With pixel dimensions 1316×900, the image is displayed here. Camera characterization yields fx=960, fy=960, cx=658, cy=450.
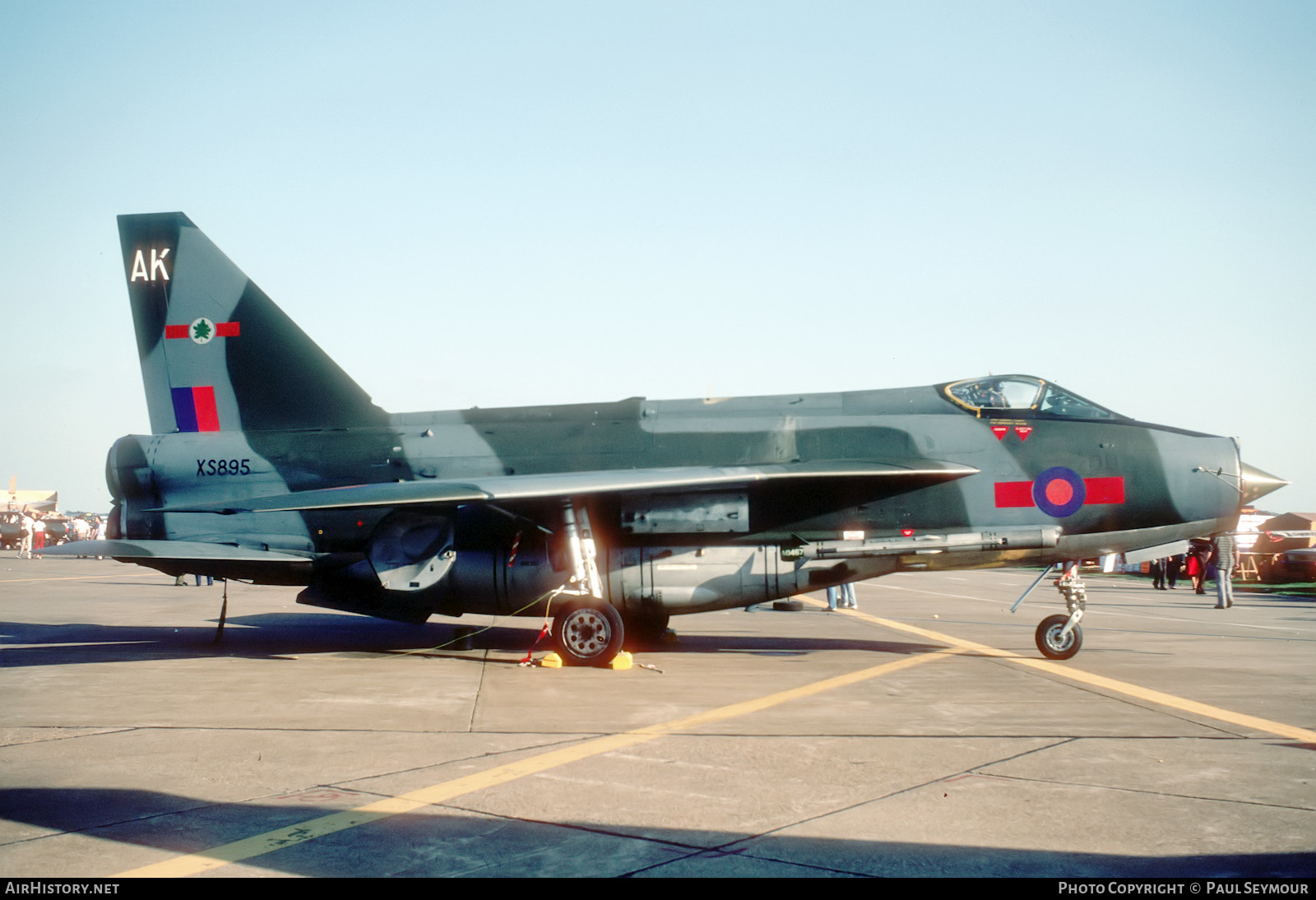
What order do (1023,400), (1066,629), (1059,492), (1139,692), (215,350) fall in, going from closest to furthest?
(1139,692), (1066,629), (1059,492), (1023,400), (215,350)

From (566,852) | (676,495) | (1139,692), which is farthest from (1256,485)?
(566,852)

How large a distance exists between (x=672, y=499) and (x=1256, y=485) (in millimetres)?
6822

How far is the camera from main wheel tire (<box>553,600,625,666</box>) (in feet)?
34.8

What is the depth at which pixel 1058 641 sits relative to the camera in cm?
1117

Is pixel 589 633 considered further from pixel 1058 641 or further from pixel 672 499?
pixel 1058 641

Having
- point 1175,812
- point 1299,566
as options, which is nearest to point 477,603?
point 1175,812

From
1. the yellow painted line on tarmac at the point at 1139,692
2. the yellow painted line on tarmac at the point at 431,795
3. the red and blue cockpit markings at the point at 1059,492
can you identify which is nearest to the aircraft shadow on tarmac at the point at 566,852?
the yellow painted line on tarmac at the point at 431,795

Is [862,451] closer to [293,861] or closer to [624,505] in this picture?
[624,505]

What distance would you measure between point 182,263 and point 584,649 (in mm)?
7953

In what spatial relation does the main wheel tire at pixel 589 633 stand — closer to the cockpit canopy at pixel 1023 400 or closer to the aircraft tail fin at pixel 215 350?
the aircraft tail fin at pixel 215 350

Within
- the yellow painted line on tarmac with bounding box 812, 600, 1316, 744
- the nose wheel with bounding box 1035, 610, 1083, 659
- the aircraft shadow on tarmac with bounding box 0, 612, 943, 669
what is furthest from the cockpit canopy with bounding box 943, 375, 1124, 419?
the aircraft shadow on tarmac with bounding box 0, 612, 943, 669

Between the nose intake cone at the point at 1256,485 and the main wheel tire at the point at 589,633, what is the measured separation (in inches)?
292

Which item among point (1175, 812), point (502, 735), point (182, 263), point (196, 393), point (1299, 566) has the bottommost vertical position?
point (1299, 566)

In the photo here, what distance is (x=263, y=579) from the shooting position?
12.1 meters
